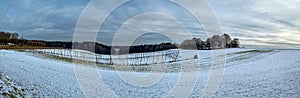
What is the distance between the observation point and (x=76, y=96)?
58.4 feet

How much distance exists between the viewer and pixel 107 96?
19.2 meters

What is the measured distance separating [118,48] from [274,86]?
243 ft

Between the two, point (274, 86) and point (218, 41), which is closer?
point (274, 86)

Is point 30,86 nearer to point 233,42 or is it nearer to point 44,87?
point 44,87

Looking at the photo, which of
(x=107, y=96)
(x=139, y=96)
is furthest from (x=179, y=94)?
(x=107, y=96)

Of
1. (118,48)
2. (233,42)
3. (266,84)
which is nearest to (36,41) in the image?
(118,48)

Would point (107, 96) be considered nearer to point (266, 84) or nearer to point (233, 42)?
point (266, 84)

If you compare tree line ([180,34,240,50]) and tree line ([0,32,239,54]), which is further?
tree line ([180,34,240,50])

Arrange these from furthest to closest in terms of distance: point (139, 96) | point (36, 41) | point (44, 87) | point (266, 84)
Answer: point (36, 41) → point (266, 84) → point (139, 96) → point (44, 87)

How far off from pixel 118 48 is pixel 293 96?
77.1m

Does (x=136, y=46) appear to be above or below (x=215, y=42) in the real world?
below

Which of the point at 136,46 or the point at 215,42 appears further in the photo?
the point at 136,46

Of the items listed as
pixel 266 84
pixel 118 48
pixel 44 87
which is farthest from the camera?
pixel 118 48

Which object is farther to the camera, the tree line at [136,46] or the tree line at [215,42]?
the tree line at [215,42]
